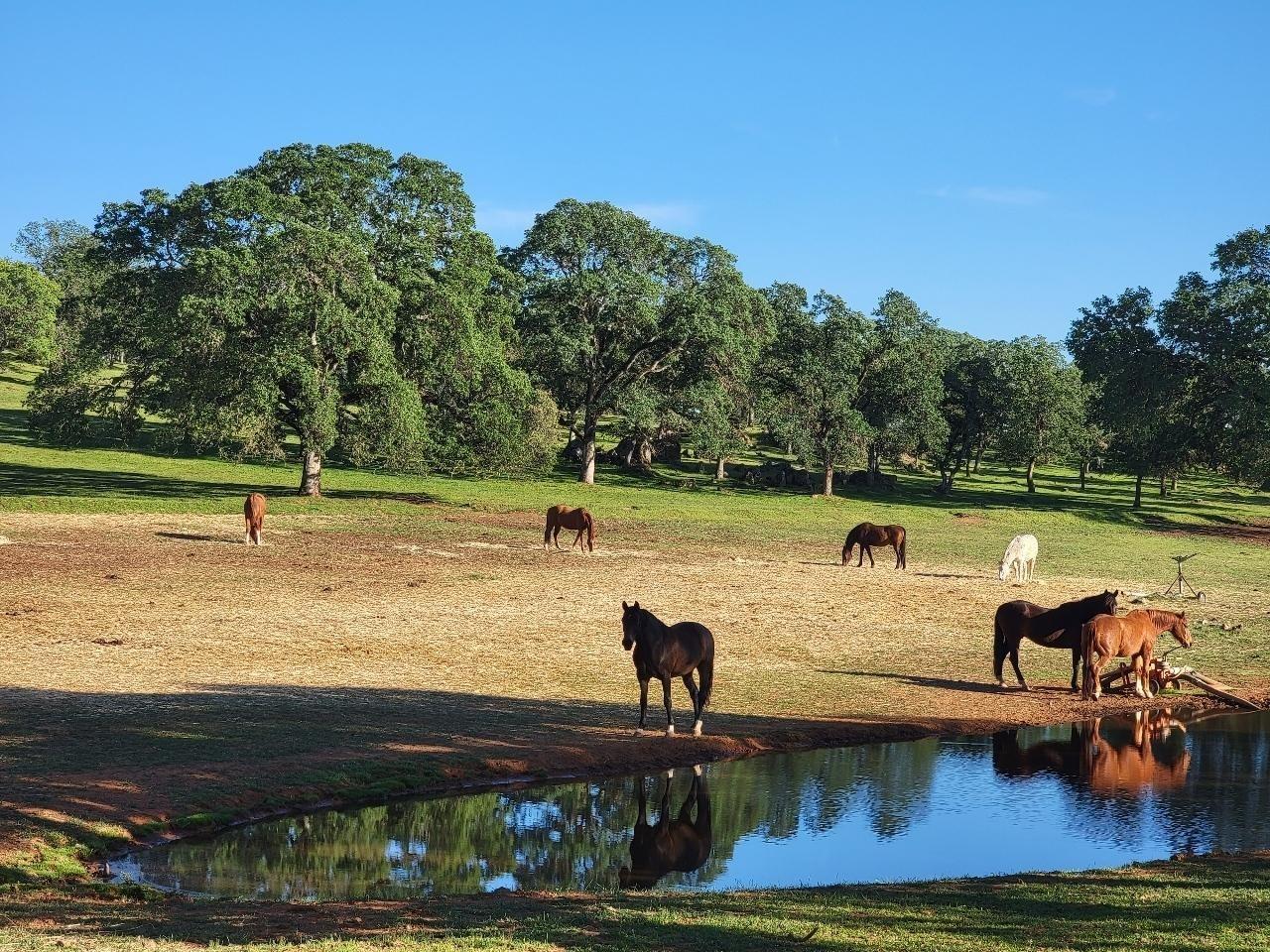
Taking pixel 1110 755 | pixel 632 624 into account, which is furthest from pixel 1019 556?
pixel 632 624

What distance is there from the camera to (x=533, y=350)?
2509 inches

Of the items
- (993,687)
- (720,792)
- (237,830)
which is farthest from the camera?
(993,687)

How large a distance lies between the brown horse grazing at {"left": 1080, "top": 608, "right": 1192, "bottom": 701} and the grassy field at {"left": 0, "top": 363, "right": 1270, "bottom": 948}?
937 mm

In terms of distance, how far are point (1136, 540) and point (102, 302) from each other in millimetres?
44633

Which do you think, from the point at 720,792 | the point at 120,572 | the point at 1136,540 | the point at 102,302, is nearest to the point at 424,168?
the point at 102,302

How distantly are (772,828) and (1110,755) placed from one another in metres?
7.06

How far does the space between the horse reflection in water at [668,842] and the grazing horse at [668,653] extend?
2083 millimetres

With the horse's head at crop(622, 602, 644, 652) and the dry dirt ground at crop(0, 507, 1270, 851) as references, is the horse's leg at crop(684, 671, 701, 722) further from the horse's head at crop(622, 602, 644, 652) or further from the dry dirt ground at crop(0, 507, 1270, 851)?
the horse's head at crop(622, 602, 644, 652)

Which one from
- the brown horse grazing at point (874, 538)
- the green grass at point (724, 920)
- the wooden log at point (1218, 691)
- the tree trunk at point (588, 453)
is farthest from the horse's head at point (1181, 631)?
the tree trunk at point (588, 453)

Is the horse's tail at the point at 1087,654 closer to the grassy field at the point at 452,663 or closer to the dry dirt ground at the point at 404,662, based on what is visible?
the dry dirt ground at the point at 404,662

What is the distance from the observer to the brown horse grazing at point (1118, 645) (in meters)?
23.3

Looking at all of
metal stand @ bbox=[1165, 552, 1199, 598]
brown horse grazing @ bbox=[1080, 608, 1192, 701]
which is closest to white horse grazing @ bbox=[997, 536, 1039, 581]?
metal stand @ bbox=[1165, 552, 1199, 598]

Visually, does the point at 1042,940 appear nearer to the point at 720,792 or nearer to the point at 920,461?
the point at 720,792

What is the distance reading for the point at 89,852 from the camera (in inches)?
513
